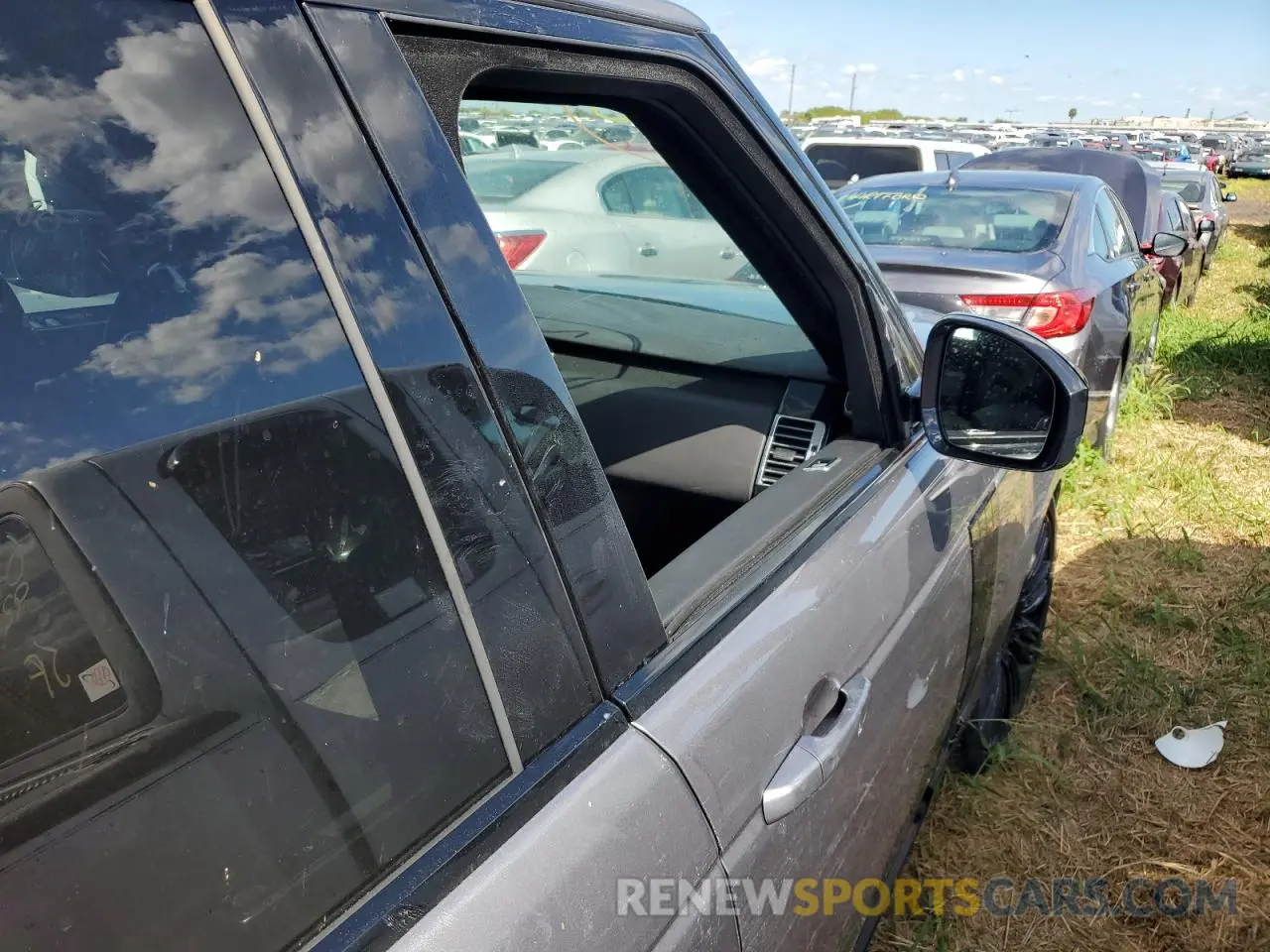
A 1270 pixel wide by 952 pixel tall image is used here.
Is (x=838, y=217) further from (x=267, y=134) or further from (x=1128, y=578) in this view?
(x=1128, y=578)

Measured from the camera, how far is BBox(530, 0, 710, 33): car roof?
1106mm

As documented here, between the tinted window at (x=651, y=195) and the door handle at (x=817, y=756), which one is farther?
the tinted window at (x=651, y=195)

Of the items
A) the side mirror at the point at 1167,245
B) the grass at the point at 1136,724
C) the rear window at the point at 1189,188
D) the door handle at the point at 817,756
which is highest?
the door handle at the point at 817,756

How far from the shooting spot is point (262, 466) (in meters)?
0.74

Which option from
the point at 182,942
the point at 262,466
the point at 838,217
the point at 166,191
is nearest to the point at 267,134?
the point at 166,191

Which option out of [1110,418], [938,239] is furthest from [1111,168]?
[938,239]

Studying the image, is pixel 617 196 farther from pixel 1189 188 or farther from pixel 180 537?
pixel 1189 188

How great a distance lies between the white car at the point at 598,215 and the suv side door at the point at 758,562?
484 mm

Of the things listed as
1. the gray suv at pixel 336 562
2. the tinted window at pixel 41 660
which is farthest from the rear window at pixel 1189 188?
the tinted window at pixel 41 660

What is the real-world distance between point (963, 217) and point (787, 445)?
4.20 m

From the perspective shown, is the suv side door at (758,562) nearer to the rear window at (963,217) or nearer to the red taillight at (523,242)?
the red taillight at (523,242)

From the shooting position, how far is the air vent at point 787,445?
5.94ft

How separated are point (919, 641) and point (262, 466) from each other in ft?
4.03

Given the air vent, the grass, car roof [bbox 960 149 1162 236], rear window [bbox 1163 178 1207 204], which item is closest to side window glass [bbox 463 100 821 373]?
the air vent
